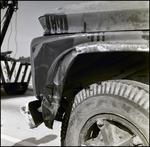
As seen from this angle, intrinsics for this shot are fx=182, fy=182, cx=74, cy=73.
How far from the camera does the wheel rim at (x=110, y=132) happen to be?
3.00ft

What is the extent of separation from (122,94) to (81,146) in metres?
0.39

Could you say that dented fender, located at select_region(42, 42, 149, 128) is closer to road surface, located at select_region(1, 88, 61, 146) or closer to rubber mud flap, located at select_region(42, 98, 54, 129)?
rubber mud flap, located at select_region(42, 98, 54, 129)

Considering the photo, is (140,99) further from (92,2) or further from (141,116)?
(92,2)

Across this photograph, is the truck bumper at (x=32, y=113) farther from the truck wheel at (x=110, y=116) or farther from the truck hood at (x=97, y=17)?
the truck hood at (x=97, y=17)

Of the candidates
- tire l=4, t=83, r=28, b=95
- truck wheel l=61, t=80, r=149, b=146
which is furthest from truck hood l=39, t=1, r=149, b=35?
tire l=4, t=83, r=28, b=95

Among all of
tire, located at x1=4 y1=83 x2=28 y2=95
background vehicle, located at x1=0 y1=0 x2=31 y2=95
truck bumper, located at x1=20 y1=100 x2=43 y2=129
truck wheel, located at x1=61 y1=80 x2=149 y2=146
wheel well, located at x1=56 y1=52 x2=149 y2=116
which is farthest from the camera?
tire, located at x1=4 y1=83 x2=28 y2=95

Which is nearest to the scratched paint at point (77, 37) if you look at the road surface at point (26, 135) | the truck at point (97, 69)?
the truck at point (97, 69)

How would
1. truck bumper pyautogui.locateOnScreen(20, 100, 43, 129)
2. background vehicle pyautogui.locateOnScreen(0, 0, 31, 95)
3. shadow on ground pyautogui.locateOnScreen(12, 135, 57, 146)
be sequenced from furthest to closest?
background vehicle pyautogui.locateOnScreen(0, 0, 31, 95)
shadow on ground pyautogui.locateOnScreen(12, 135, 57, 146)
truck bumper pyautogui.locateOnScreen(20, 100, 43, 129)

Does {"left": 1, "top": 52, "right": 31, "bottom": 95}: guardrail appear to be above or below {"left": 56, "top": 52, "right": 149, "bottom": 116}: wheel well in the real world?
below

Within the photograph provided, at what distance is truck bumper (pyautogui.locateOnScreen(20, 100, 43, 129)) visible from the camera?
4.24 feet


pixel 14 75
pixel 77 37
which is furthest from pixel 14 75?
pixel 77 37

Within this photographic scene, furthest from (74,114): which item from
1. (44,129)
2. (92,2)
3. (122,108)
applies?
(44,129)

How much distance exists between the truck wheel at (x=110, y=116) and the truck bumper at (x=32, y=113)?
11.5 inches

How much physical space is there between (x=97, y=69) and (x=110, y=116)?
0.41 meters
